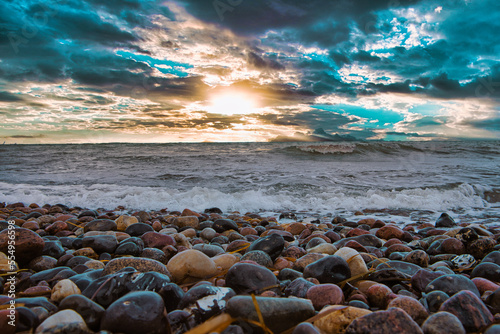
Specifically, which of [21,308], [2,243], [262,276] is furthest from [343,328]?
[2,243]

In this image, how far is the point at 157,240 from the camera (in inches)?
122

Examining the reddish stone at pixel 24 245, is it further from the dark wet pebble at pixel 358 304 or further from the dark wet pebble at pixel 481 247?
the dark wet pebble at pixel 481 247

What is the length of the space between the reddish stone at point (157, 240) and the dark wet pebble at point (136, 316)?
1722mm

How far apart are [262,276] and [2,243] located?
226cm

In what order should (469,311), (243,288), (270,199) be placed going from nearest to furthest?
(469,311) < (243,288) < (270,199)

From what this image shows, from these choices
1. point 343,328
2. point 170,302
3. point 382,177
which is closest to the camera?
point 343,328

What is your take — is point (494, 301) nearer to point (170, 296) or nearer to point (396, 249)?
point (396, 249)

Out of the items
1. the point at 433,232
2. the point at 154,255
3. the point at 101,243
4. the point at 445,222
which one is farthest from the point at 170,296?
the point at 445,222

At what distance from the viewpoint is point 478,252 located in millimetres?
2947

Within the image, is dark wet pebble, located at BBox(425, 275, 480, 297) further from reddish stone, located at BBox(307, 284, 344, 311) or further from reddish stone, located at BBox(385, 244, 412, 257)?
reddish stone, located at BBox(385, 244, 412, 257)

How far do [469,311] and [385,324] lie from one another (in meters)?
0.59

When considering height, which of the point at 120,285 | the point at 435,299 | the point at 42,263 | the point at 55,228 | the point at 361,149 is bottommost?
the point at 55,228

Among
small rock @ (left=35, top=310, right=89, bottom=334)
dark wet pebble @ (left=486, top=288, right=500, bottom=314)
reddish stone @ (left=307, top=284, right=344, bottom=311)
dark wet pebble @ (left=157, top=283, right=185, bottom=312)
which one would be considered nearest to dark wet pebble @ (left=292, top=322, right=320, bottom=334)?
reddish stone @ (left=307, top=284, right=344, bottom=311)

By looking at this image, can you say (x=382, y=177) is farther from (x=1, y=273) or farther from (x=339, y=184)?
(x=1, y=273)
